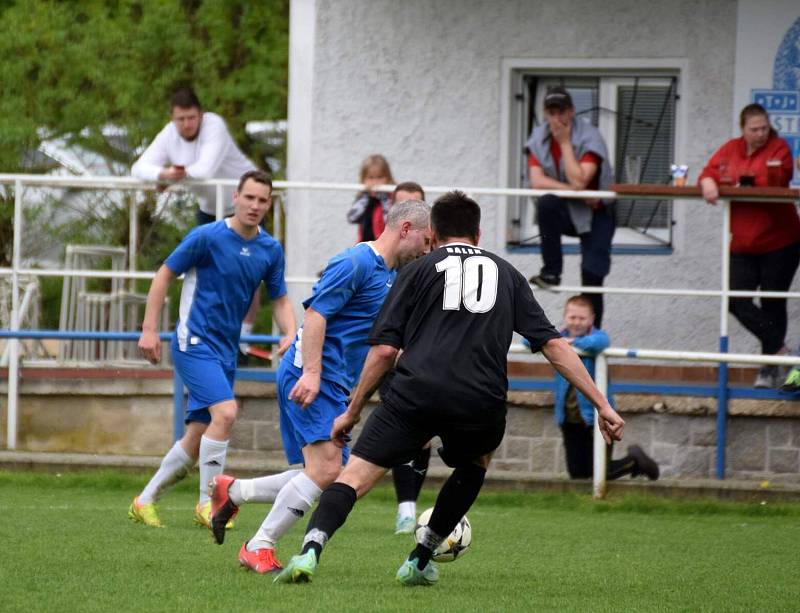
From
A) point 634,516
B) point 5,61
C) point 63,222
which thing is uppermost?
point 5,61

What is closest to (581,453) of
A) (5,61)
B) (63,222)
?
(63,222)

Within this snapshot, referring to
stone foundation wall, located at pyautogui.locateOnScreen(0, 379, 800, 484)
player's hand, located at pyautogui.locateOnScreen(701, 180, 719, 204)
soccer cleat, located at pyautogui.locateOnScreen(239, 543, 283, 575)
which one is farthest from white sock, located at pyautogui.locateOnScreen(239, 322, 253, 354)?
soccer cleat, located at pyautogui.locateOnScreen(239, 543, 283, 575)

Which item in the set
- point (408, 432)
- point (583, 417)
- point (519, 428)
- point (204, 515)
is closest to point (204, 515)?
point (204, 515)

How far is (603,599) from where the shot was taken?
277 inches

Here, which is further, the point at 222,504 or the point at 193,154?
the point at 193,154

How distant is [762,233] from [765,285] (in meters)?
0.38

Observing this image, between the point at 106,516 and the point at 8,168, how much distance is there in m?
7.35

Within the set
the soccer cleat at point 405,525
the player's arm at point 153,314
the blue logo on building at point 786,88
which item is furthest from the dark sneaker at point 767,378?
the player's arm at point 153,314

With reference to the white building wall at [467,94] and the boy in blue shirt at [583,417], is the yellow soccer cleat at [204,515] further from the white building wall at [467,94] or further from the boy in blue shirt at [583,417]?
the white building wall at [467,94]

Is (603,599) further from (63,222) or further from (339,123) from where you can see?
(63,222)

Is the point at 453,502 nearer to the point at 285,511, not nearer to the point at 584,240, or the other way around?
the point at 285,511

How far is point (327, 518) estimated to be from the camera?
22.6 ft

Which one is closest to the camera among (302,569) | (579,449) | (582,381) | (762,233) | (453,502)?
(302,569)

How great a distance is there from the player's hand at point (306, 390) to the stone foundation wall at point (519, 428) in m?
4.79
